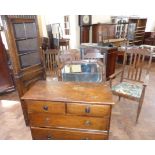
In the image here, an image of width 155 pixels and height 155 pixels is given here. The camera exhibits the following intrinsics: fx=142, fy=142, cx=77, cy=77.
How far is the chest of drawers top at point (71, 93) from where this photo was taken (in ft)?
4.42

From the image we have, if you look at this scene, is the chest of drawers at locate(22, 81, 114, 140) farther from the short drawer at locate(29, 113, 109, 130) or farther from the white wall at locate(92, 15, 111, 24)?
the white wall at locate(92, 15, 111, 24)

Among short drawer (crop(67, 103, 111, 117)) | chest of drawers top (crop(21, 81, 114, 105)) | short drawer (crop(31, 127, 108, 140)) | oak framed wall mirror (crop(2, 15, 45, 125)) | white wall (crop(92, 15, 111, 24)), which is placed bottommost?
short drawer (crop(31, 127, 108, 140))

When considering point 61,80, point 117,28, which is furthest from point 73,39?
point 61,80

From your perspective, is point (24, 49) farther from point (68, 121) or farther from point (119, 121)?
point (119, 121)

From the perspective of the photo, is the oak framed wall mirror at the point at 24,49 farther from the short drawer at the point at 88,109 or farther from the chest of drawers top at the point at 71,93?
the short drawer at the point at 88,109

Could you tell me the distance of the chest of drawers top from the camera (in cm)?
135

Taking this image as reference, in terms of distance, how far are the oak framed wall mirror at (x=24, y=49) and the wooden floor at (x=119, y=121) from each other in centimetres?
44

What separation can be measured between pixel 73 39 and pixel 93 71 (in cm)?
408

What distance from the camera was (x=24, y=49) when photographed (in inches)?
71.4

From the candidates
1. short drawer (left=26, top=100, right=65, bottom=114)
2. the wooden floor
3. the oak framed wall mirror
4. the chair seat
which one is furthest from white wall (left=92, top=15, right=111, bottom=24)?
short drawer (left=26, top=100, right=65, bottom=114)

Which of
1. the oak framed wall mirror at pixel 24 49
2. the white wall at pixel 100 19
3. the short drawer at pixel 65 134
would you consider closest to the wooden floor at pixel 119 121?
the short drawer at pixel 65 134

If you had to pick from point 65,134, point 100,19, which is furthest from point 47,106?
point 100,19

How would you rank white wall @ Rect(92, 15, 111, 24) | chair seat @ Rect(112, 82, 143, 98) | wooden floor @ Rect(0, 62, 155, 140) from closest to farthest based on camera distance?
wooden floor @ Rect(0, 62, 155, 140), chair seat @ Rect(112, 82, 143, 98), white wall @ Rect(92, 15, 111, 24)

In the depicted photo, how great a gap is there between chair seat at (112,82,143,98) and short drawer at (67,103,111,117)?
2.68 ft
